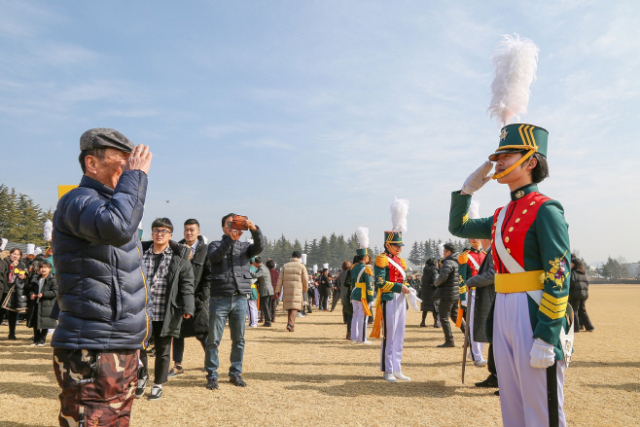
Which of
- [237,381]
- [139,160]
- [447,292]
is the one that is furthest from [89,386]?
[447,292]

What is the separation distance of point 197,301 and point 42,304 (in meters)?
4.73

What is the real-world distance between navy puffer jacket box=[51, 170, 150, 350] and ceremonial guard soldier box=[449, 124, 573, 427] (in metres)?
2.37

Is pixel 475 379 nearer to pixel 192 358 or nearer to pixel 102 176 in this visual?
pixel 192 358

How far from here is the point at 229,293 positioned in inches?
251

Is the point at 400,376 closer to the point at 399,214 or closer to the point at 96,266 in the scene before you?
the point at 399,214

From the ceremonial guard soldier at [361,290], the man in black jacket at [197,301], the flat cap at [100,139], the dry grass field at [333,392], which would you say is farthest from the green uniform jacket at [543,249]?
the ceremonial guard soldier at [361,290]

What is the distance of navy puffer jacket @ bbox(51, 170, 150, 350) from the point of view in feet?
8.00

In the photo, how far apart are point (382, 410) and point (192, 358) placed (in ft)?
14.2

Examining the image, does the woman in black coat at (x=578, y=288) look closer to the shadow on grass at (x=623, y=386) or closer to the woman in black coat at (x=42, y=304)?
the shadow on grass at (x=623, y=386)

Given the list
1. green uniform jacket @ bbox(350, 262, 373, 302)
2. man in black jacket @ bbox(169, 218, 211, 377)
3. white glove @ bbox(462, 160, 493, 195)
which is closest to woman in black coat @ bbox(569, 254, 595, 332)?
green uniform jacket @ bbox(350, 262, 373, 302)

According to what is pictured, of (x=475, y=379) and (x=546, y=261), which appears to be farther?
(x=475, y=379)

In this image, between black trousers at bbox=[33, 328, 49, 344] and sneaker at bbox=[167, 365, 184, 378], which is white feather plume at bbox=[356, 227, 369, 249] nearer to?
sneaker at bbox=[167, 365, 184, 378]

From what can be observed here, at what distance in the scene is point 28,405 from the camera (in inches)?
213

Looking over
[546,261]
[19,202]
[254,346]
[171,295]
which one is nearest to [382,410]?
[171,295]
